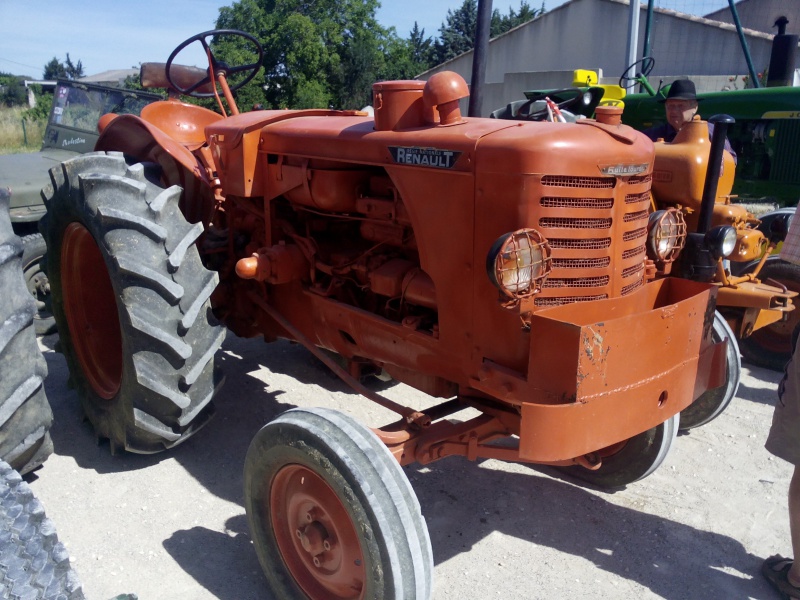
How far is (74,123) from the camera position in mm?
7051

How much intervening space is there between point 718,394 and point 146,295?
3.11 metres

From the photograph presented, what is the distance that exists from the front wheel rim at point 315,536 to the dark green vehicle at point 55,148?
3906 millimetres

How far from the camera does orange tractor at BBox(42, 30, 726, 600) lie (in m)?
2.31

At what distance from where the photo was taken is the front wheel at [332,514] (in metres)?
2.25

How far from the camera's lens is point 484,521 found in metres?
3.29

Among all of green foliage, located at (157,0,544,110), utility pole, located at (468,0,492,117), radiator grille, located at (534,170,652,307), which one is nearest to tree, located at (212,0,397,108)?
green foliage, located at (157,0,544,110)

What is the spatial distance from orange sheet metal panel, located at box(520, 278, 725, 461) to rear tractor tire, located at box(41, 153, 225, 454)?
1.63m

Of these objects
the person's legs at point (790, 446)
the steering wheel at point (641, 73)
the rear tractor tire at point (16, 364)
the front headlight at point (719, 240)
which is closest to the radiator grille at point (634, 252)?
the front headlight at point (719, 240)

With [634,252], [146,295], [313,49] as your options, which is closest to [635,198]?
[634,252]

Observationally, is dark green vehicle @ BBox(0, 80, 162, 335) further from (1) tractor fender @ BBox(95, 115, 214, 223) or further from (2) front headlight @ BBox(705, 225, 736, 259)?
(2) front headlight @ BBox(705, 225, 736, 259)

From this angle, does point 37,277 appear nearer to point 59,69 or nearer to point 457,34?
point 457,34

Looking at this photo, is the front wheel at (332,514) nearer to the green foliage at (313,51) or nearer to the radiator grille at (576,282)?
the radiator grille at (576,282)

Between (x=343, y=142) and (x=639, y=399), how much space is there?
158 centimetres

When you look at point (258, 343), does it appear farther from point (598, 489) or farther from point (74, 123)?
point (74, 123)
